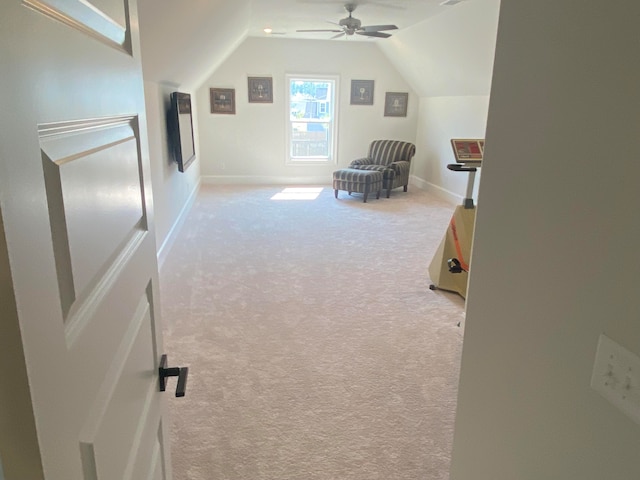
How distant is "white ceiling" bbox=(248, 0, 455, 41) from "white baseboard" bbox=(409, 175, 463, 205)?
264cm

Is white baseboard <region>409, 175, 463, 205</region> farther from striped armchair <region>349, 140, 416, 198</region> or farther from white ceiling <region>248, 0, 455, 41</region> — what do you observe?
white ceiling <region>248, 0, 455, 41</region>

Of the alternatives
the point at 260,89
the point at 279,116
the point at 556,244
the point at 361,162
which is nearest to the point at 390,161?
the point at 361,162

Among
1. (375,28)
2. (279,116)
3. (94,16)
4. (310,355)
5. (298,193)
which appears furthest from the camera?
(279,116)

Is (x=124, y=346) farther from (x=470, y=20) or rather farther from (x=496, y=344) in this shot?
(x=470, y=20)

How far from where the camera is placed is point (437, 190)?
7789mm

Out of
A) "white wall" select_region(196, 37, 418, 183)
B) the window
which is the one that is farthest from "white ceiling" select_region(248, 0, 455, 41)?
the window

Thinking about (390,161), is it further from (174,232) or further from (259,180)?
(174,232)

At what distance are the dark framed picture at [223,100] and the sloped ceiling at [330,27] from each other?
1.10 m

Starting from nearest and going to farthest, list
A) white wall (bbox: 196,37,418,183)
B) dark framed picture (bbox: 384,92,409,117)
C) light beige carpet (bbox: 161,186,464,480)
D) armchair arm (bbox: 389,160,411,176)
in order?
light beige carpet (bbox: 161,186,464,480) < armchair arm (bbox: 389,160,411,176) < white wall (bbox: 196,37,418,183) < dark framed picture (bbox: 384,92,409,117)

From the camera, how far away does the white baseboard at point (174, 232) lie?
4.19 metres

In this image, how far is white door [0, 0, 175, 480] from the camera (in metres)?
0.44

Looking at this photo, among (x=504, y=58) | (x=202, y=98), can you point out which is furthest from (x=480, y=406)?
(x=202, y=98)

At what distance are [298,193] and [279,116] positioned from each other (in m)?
1.62

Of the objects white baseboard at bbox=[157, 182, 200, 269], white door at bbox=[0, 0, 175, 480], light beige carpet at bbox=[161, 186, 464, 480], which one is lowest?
light beige carpet at bbox=[161, 186, 464, 480]
